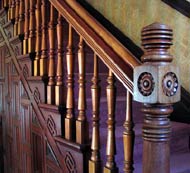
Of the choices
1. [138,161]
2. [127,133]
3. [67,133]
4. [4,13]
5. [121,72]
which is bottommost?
[138,161]

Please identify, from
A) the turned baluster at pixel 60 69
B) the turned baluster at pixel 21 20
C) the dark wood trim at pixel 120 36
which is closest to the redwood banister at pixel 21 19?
the turned baluster at pixel 21 20

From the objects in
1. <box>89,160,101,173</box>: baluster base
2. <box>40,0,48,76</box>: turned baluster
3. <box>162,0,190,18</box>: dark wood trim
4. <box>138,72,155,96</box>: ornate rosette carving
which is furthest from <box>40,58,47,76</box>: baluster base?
<box>162,0,190,18</box>: dark wood trim

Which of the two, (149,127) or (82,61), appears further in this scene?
(82,61)

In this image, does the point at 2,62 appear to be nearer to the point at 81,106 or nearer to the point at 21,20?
the point at 21,20

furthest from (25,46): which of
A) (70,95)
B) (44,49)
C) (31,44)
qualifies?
(70,95)

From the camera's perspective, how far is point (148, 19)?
254 centimetres

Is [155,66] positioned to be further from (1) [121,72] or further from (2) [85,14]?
(2) [85,14]

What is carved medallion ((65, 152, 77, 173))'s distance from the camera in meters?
1.55

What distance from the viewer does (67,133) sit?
1.61 meters

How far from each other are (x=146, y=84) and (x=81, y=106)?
0.61 m

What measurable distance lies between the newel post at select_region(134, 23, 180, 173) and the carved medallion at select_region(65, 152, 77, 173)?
682 millimetres

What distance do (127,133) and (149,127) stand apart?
180mm

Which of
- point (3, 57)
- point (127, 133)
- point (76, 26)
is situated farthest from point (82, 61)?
point (3, 57)

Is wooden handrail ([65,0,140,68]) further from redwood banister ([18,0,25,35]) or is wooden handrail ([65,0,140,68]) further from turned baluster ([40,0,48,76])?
redwood banister ([18,0,25,35])
